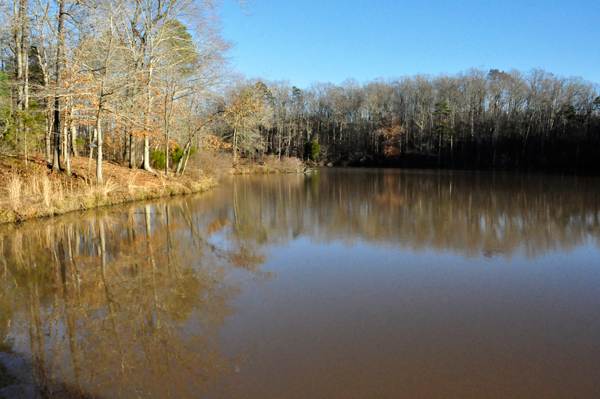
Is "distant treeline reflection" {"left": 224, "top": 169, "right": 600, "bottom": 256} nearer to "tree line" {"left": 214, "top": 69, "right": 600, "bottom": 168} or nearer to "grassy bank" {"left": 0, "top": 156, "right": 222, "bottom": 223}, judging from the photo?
"grassy bank" {"left": 0, "top": 156, "right": 222, "bottom": 223}

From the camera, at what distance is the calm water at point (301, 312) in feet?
11.5

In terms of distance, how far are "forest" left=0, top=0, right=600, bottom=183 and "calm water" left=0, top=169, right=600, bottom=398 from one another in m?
6.87

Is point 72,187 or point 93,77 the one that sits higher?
point 93,77

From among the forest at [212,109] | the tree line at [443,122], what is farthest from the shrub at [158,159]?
the tree line at [443,122]

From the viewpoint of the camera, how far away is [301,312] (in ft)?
16.5

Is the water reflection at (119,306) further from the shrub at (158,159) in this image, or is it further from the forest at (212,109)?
the shrub at (158,159)

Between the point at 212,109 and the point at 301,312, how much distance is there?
89.4 feet

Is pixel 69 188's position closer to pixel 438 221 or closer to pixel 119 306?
pixel 119 306

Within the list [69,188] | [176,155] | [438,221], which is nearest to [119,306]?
[438,221]

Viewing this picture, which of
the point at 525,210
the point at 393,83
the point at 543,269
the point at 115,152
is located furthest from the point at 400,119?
the point at 543,269

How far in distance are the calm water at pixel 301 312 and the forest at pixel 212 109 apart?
270 inches

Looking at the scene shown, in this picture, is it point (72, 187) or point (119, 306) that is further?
point (72, 187)

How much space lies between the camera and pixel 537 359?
3.82m

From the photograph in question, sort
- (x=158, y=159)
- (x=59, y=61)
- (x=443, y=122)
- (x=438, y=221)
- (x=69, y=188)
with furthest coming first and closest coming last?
(x=443, y=122)
(x=158, y=159)
(x=59, y=61)
(x=69, y=188)
(x=438, y=221)
